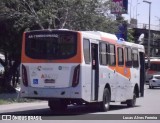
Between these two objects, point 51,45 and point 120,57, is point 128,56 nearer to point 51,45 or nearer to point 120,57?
point 120,57

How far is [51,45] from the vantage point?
2039 centimetres

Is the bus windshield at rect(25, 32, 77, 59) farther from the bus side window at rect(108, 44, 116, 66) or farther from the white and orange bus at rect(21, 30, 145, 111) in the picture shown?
the bus side window at rect(108, 44, 116, 66)

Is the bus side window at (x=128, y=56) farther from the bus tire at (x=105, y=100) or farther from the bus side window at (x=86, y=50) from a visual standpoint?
the bus side window at (x=86, y=50)

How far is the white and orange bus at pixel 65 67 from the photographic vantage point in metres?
19.8

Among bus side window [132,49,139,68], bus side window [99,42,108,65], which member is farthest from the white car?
bus side window [99,42,108,65]

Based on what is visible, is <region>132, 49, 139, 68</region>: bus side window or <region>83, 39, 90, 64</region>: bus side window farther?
<region>132, 49, 139, 68</region>: bus side window

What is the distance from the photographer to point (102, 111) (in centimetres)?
2206

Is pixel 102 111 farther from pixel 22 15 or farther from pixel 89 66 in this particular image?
pixel 22 15

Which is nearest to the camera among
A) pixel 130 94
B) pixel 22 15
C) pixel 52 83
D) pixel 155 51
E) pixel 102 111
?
pixel 52 83

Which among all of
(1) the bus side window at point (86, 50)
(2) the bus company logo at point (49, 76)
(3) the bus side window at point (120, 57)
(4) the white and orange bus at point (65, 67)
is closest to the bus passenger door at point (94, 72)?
(4) the white and orange bus at point (65, 67)

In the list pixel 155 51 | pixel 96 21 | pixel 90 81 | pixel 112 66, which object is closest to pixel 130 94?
pixel 112 66

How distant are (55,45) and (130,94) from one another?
7087 mm

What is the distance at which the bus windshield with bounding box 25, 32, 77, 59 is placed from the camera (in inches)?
792

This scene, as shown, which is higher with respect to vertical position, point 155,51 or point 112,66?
point 112,66
